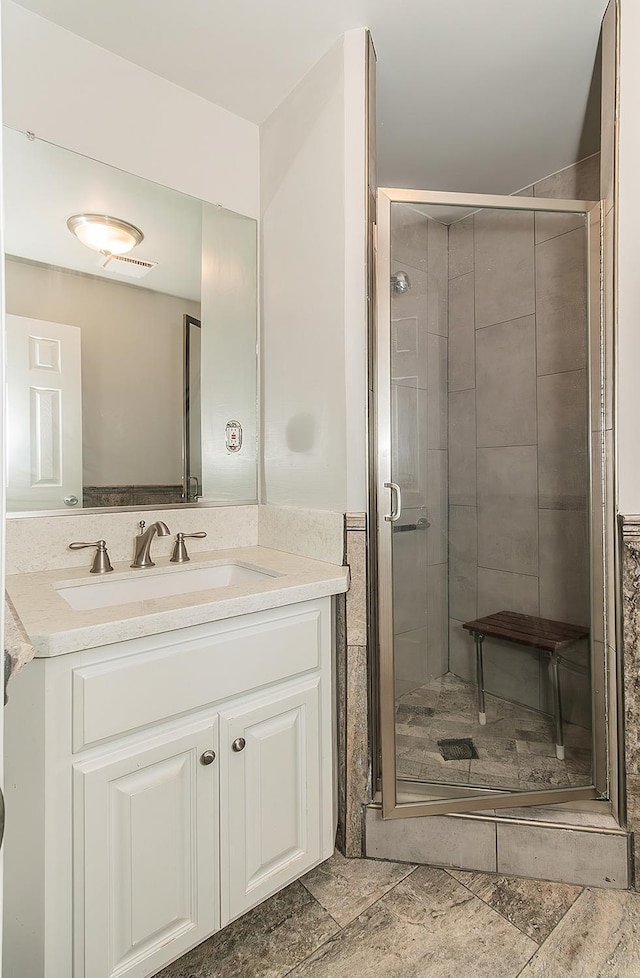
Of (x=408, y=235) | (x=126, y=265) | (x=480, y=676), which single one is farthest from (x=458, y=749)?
(x=126, y=265)

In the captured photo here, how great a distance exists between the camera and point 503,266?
1684 millimetres

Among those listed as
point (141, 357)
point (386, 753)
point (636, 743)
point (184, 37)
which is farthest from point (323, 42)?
point (636, 743)

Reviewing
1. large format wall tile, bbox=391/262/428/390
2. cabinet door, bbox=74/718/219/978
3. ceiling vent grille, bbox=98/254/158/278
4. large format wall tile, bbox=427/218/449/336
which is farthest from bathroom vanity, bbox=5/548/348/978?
ceiling vent grille, bbox=98/254/158/278

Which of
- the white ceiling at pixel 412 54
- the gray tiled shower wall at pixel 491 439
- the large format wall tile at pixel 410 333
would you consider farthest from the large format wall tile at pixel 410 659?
the white ceiling at pixel 412 54

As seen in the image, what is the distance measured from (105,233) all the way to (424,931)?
85.1 inches

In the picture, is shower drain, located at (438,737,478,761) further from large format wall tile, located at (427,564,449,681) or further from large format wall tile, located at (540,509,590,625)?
large format wall tile, located at (540,509,590,625)

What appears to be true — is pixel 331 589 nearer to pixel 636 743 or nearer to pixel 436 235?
pixel 636 743

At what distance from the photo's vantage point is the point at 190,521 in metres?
1.88

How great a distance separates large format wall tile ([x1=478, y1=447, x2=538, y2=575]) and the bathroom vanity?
55 centimetres

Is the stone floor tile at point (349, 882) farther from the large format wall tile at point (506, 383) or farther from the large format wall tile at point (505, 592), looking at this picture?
the large format wall tile at point (506, 383)

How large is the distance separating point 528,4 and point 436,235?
66 centimetres

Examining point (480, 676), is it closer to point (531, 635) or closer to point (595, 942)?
point (531, 635)

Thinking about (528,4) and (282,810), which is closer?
(282,810)

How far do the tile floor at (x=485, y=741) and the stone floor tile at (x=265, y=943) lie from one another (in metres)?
0.44
